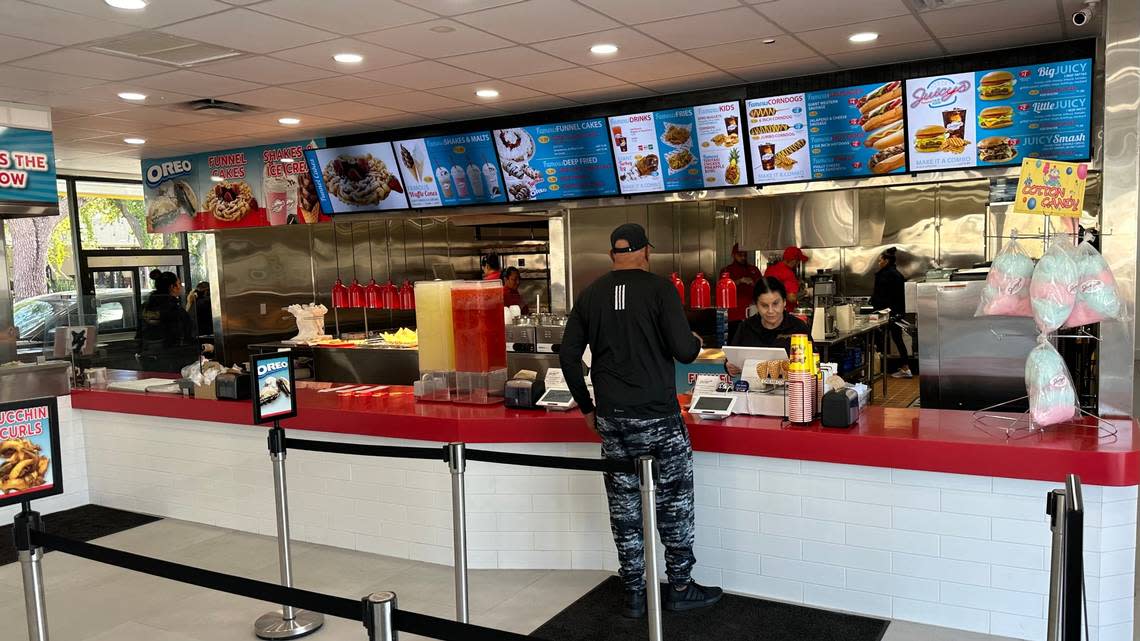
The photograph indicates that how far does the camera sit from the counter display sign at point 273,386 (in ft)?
13.1

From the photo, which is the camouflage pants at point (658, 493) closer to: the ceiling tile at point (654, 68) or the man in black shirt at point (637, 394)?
the man in black shirt at point (637, 394)

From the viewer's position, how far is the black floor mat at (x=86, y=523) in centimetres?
570

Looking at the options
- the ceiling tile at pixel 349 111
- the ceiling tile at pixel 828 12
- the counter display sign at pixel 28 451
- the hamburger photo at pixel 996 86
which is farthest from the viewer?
the ceiling tile at pixel 349 111

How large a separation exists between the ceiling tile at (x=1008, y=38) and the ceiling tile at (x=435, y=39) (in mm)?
2820

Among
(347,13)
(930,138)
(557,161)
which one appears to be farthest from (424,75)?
(930,138)

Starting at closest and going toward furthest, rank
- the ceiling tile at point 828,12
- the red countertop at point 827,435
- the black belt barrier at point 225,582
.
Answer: the black belt barrier at point 225,582 → the red countertop at point 827,435 → the ceiling tile at point 828,12

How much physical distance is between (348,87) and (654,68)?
2175 mm

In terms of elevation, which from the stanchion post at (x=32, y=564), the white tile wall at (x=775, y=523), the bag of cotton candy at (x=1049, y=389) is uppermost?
the bag of cotton candy at (x=1049, y=389)

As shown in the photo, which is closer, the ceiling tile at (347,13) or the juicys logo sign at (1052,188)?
the juicys logo sign at (1052,188)

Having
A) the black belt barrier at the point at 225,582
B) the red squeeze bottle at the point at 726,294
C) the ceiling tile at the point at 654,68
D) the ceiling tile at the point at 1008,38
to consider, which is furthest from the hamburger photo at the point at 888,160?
the black belt barrier at the point at 225,582

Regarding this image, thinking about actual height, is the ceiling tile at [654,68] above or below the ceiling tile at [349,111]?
below

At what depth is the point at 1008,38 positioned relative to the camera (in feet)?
17.4

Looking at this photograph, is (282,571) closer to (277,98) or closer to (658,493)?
(658,493)

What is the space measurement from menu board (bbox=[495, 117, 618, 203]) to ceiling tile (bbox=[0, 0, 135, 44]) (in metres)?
3.45
